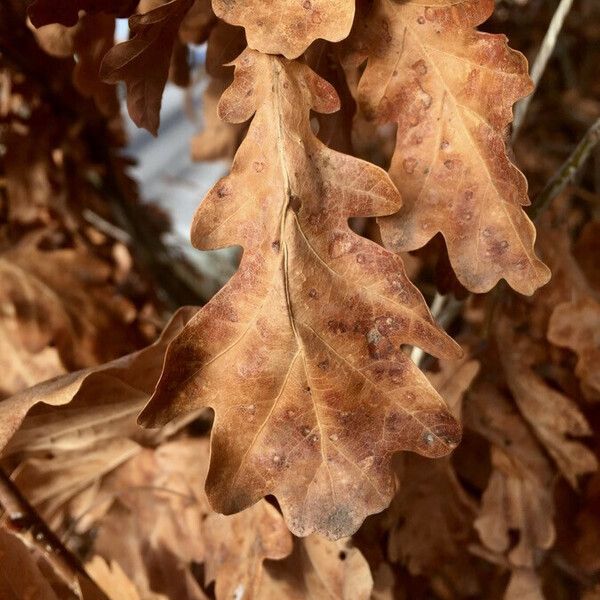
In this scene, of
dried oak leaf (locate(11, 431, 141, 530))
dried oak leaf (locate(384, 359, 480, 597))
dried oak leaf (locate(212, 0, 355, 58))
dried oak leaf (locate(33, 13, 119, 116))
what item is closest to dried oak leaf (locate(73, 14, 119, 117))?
dried oak leaf (locate(33, 13, 119, 116))

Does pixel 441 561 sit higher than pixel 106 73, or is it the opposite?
pixel 106 73

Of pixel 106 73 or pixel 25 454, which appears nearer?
pixel 106 73

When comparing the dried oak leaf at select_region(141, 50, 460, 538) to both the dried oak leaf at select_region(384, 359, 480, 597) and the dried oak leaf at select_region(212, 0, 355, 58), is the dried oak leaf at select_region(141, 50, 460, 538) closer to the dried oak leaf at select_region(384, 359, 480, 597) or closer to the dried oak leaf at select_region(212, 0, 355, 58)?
the dried oak leaf at select_region(212, 0, 355, 58)

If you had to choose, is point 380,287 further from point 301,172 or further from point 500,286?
point 500,286

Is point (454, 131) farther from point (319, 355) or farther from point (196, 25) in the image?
point (196, 25)

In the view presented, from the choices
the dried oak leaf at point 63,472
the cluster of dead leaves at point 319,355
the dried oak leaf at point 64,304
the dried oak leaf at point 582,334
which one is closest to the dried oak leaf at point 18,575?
the cluster of dead leaves at point 319,355

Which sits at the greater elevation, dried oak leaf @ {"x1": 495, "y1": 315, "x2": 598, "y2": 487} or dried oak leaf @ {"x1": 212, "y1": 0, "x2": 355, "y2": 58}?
dried oak leaf @ {"x1": 212, "y1": 0, "x2": 355, "y2": 58}

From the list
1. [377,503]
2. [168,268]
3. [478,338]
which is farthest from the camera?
[168,268]

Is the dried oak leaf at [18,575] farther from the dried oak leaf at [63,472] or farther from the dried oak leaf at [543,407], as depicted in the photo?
the dried oak leaf at [543,407]

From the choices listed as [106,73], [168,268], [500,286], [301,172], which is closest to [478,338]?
[500,286]
